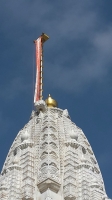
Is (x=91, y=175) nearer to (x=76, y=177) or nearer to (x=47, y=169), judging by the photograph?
(x=76, y=177)

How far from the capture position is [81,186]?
39531 millimetres

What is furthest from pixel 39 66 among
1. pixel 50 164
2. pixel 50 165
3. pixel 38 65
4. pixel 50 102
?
pixel 50 165

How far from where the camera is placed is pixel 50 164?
40844mm

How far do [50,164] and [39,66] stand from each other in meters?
18.1

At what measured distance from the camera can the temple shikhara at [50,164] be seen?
127 ft

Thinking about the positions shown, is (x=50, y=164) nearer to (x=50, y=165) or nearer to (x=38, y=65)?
(x=50, y=165)

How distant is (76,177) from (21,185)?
4473 millimetres

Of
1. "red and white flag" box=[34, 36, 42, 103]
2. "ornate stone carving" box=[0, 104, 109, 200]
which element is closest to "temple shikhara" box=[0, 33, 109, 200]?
"ornate stone carving" box=[0, 104, 109, 200]

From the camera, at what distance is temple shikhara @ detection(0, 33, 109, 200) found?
38.8 meters

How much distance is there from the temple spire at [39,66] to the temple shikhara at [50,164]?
7.16 ft

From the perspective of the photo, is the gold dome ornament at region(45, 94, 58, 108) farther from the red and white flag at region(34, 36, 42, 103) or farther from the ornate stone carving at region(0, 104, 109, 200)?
the ornate stone carving at region(0, 104, 109, 200)

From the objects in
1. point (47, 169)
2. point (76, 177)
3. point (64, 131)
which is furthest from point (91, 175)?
point (64, 131)

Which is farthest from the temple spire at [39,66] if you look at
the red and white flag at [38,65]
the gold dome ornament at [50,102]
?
the gold dome ornament at [50,102]

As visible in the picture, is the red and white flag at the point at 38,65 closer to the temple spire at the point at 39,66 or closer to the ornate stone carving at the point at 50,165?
the temple spire at the point at 39,66
